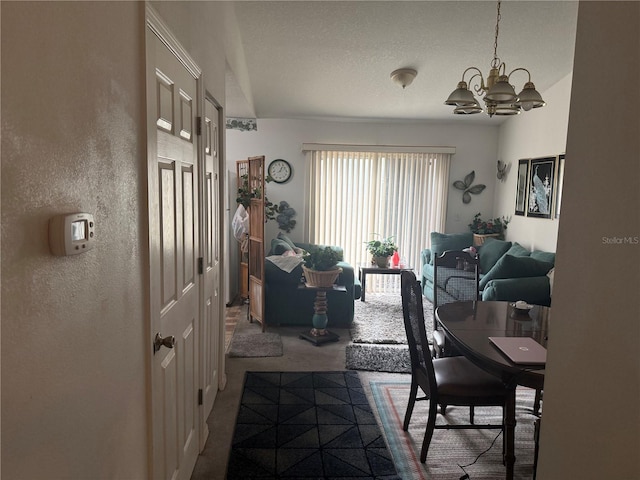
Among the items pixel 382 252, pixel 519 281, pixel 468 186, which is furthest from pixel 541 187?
pixel 382 252

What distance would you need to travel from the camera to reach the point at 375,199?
6.30 metres

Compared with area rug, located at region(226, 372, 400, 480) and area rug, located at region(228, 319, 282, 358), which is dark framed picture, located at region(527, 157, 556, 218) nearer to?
area rug, located at region(226, 372, 400, 480)

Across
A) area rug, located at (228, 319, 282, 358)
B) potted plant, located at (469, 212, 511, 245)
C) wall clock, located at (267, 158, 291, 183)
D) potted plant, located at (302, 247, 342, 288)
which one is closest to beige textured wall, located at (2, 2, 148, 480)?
area rug, located at (228, 319, 282, 358)

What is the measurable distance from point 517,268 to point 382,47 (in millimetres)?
2434

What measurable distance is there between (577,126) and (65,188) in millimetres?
1015

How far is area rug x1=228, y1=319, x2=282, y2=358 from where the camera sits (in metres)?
3.78

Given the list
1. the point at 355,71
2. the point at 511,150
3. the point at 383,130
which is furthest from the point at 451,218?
the point at 355,71

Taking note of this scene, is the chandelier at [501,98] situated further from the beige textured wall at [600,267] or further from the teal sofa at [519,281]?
the beige textured wall at [600,267]

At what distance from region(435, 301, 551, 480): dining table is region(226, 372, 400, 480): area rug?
69 centimetres

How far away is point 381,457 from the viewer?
2.34 metres

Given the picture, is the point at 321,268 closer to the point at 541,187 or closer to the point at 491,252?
the point at 491,252

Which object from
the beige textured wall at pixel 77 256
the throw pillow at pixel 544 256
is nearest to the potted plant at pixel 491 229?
the throw pillow at pixel 544 256

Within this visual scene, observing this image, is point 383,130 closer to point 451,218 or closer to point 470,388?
point 451,218

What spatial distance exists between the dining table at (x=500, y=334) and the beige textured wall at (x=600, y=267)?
1.15 m
